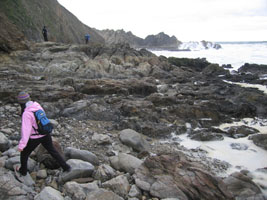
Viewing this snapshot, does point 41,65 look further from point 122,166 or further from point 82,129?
point 122,166

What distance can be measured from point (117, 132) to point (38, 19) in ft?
97.8

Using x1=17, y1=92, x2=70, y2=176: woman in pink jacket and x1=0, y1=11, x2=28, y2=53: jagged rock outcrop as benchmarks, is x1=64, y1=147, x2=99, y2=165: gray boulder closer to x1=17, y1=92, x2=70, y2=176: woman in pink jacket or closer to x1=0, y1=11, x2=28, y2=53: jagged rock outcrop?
x1=17, y1=92, x2=70, y2=176: woman in pink jacket

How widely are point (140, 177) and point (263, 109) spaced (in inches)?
409

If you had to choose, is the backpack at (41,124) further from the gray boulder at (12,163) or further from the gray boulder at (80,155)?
the gray boulder at (80,155)

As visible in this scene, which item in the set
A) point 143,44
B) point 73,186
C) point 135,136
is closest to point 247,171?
point 135,136

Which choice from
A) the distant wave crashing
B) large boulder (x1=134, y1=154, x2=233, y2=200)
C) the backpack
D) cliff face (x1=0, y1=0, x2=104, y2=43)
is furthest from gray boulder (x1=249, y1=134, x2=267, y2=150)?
the distant wave crashing

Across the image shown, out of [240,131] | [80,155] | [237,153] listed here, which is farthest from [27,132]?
[240,131]

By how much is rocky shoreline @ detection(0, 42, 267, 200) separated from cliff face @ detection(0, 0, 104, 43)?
8.39m

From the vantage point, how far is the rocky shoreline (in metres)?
4.17

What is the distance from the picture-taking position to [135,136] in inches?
279

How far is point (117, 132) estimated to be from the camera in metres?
8.10

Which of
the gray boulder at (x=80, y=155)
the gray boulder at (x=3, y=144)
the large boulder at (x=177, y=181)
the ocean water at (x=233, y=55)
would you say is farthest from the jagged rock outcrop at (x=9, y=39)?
the ocean water at (x=233, y=55)

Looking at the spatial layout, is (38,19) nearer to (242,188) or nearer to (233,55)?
(242,188)

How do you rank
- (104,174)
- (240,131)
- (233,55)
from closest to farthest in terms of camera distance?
(104,174) < (240,131) < (233,55)
